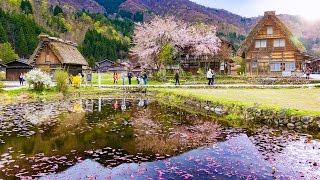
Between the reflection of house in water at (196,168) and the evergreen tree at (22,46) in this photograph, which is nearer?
the reflection of house in water at (196,168)

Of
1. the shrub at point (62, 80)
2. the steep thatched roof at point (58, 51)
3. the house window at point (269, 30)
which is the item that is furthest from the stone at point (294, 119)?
the steep thatched roof at point (58, 51)

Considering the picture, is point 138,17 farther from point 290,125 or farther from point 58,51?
point 290,125

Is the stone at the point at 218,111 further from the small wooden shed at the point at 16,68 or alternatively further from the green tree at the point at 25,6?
the green tree at the point at 25,6

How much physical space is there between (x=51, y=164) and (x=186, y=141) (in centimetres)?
528

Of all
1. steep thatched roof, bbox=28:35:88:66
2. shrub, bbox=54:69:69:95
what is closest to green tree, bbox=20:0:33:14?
steep thatched roof, bbox=28:35:88:66

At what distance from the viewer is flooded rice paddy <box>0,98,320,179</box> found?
29.0 ft

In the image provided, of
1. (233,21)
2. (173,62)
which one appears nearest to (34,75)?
(173,62)

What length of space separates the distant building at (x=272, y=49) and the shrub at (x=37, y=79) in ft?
96.1

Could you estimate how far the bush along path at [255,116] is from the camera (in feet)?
47.1

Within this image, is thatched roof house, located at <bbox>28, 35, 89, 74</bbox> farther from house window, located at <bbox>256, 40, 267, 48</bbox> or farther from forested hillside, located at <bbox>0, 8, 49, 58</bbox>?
forested hillside, located at <bbox>0, 8, 49, 58</bbox>

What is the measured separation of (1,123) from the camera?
16.6 metres

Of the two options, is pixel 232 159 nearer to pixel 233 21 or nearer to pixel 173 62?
pixel 173 62

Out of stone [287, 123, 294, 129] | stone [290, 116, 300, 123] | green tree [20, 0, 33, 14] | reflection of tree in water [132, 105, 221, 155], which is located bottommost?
reflection of tree in water [132, 105, 221, 155]

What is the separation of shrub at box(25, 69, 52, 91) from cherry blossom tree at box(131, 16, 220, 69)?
18.5 metres
